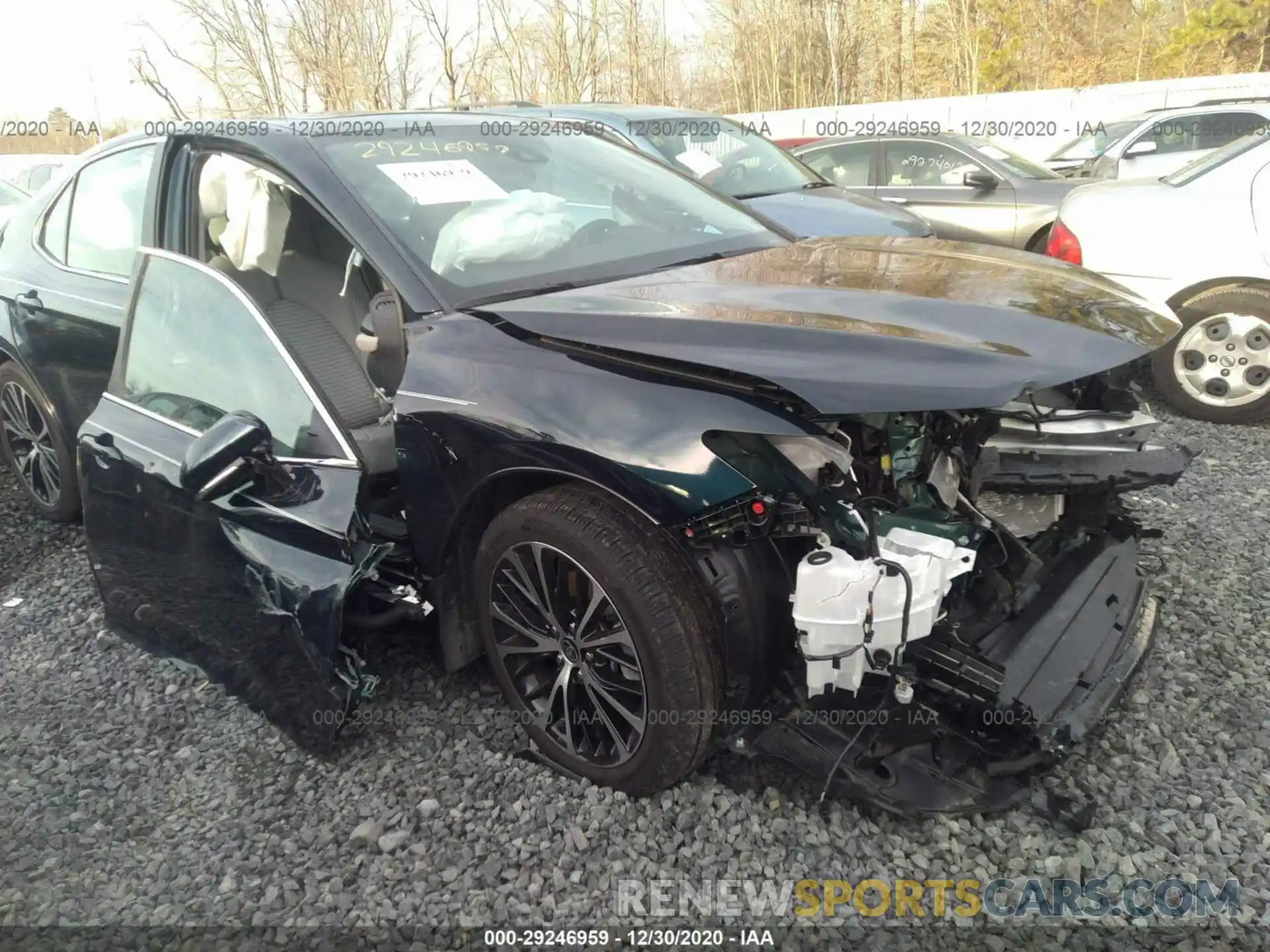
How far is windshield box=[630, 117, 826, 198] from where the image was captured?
245 inches

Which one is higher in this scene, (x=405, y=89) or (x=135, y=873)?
(x=405, y=89)

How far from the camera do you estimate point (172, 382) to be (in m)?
2.74

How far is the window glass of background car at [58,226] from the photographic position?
379cm

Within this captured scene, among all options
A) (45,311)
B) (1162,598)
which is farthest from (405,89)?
(1162,598)

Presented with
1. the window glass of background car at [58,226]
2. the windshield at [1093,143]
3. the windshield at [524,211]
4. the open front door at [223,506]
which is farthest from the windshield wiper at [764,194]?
the windshield at [1093,143]

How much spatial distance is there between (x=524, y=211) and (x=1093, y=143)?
534 inches

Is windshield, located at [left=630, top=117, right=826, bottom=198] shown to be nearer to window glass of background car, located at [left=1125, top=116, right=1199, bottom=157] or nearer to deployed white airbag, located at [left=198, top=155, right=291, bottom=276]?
deployed white airbag, located at [left=198, top=155, right=291, bottom=276]

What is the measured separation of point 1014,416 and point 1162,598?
1.26m

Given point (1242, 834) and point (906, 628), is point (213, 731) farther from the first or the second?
point (1242, 834)

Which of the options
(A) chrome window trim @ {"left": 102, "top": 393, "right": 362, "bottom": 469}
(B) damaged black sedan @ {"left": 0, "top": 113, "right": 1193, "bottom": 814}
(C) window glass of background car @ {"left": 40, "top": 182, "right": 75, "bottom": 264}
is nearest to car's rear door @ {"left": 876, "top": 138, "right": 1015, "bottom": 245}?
(B) damaged black sedan @ {"left": 0, "top": 113, "right": 1193, "bottom": 814}

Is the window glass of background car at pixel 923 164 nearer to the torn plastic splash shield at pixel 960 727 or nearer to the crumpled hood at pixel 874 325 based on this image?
the crumpled hood at pixel 874 325

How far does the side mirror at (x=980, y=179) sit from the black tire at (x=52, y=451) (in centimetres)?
702

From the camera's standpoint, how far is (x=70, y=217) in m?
→ 3.82
